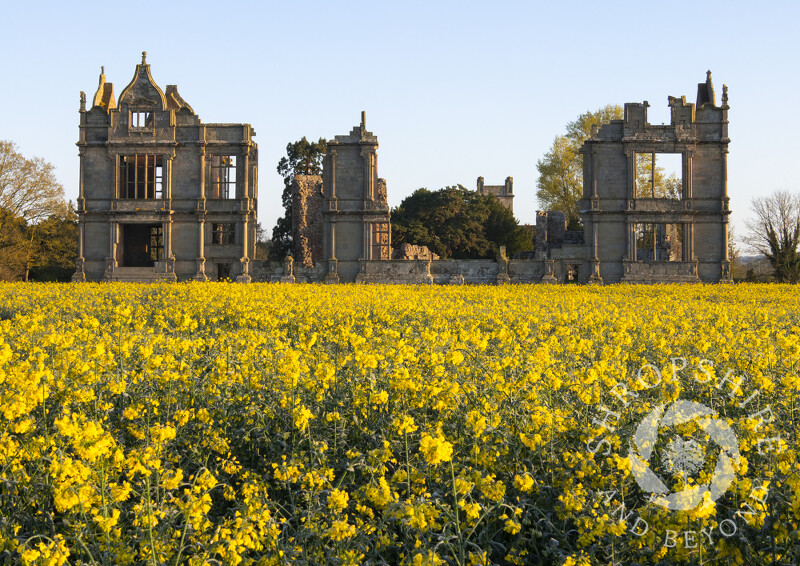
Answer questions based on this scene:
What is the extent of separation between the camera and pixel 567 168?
5850 centimetres

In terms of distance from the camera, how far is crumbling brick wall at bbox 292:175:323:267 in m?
40.6

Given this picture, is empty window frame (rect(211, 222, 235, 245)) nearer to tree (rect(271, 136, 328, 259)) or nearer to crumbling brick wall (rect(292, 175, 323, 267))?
crumbling brick wall (rect(292, 175, 323, 267))

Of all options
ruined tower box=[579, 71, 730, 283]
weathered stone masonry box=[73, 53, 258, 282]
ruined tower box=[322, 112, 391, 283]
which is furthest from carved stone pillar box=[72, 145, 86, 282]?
ruined tower box=[579, 71, 730, 283]

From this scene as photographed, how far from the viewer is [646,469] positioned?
4562 mm

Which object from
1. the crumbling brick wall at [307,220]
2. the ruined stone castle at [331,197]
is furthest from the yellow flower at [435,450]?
the crumbling brick wall at [307,220]

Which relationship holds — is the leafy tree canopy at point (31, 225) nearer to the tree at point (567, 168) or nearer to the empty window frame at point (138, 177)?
the empty window frame at point (138, 177)

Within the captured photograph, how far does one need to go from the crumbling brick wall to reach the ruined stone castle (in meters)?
2.73

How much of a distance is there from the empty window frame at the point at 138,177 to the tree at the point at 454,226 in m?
18.3

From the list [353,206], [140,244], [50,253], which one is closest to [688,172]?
[353,206]

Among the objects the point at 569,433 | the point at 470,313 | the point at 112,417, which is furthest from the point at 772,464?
the point at 470,313

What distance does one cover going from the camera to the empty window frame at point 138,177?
38312 millimetres

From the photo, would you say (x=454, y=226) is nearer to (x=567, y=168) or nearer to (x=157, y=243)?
(x=567, y=168)

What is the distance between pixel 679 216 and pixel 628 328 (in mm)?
30371

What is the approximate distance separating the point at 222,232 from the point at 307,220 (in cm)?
505
